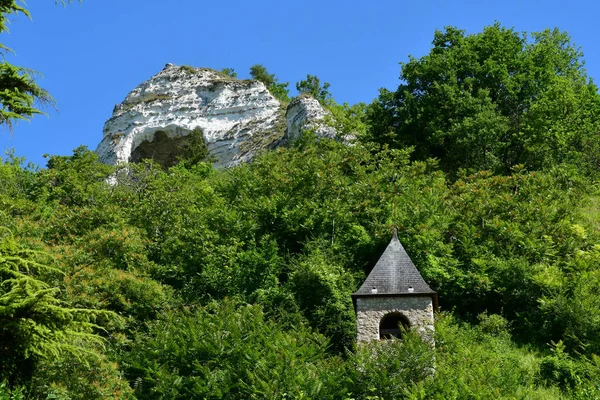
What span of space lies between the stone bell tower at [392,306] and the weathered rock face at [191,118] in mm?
31219

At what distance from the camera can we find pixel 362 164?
112 feet

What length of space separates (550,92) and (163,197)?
63.3ft

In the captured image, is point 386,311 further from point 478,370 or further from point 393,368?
point 478,370

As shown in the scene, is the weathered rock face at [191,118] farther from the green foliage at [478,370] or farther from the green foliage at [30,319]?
the green foliage at [30,319]

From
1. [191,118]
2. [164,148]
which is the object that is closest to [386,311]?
[191,118]

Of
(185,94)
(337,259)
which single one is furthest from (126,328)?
(185,94)

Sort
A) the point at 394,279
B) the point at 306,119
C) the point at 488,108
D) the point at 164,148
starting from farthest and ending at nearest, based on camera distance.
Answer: the point at 164,148
the point at 306,119
the point at 488,108
the point at 394,279

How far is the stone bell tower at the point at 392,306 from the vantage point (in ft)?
63.6

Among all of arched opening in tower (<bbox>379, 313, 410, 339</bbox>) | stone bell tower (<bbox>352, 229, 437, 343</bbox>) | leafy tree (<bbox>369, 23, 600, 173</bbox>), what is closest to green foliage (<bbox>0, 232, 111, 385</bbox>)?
stone bell tower (<bbox>352, 229, 437, 343</bbox>)

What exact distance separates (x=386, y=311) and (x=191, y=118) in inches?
1498

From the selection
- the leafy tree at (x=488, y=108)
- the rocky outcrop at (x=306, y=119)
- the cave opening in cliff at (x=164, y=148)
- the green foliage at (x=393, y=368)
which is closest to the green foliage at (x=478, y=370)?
the green foliage at (x=393, y=368)

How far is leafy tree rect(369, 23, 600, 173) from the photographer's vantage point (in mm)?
35719

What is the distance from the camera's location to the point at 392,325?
20031 mm

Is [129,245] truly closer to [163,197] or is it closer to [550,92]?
[163,197]
